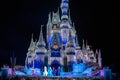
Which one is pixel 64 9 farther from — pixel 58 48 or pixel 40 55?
pixel 40 55

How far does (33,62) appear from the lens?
48.4 meters

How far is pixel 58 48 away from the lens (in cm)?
4975

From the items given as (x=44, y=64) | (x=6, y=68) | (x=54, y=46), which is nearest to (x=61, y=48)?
(x=54, y=46)

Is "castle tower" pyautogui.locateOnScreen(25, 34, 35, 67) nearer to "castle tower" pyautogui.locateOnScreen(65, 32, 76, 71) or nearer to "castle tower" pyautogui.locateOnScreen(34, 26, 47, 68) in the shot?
"castle tower" pyautogui.locateOnScreen(34, 26, 47, 68)

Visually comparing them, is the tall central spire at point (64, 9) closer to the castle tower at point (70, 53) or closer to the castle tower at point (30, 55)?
the castle tower at point (70, 53)

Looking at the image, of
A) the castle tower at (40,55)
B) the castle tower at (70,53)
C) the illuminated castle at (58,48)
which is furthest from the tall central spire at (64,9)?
the castle tower at (40,55)

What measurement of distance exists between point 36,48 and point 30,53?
151 inches

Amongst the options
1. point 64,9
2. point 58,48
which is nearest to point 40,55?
point 58,48

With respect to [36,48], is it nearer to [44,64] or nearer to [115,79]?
[44,64]

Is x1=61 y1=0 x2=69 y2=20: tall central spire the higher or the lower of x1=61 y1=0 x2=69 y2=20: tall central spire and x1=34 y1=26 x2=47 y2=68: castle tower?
the higher

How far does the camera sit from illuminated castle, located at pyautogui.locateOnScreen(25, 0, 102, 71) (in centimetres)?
4881

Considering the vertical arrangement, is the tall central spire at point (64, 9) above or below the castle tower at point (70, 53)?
above

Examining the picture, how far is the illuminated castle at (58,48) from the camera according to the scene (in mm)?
48812

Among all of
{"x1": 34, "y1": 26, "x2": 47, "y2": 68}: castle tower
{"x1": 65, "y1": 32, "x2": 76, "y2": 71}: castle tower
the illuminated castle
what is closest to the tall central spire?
the illuminated castle
